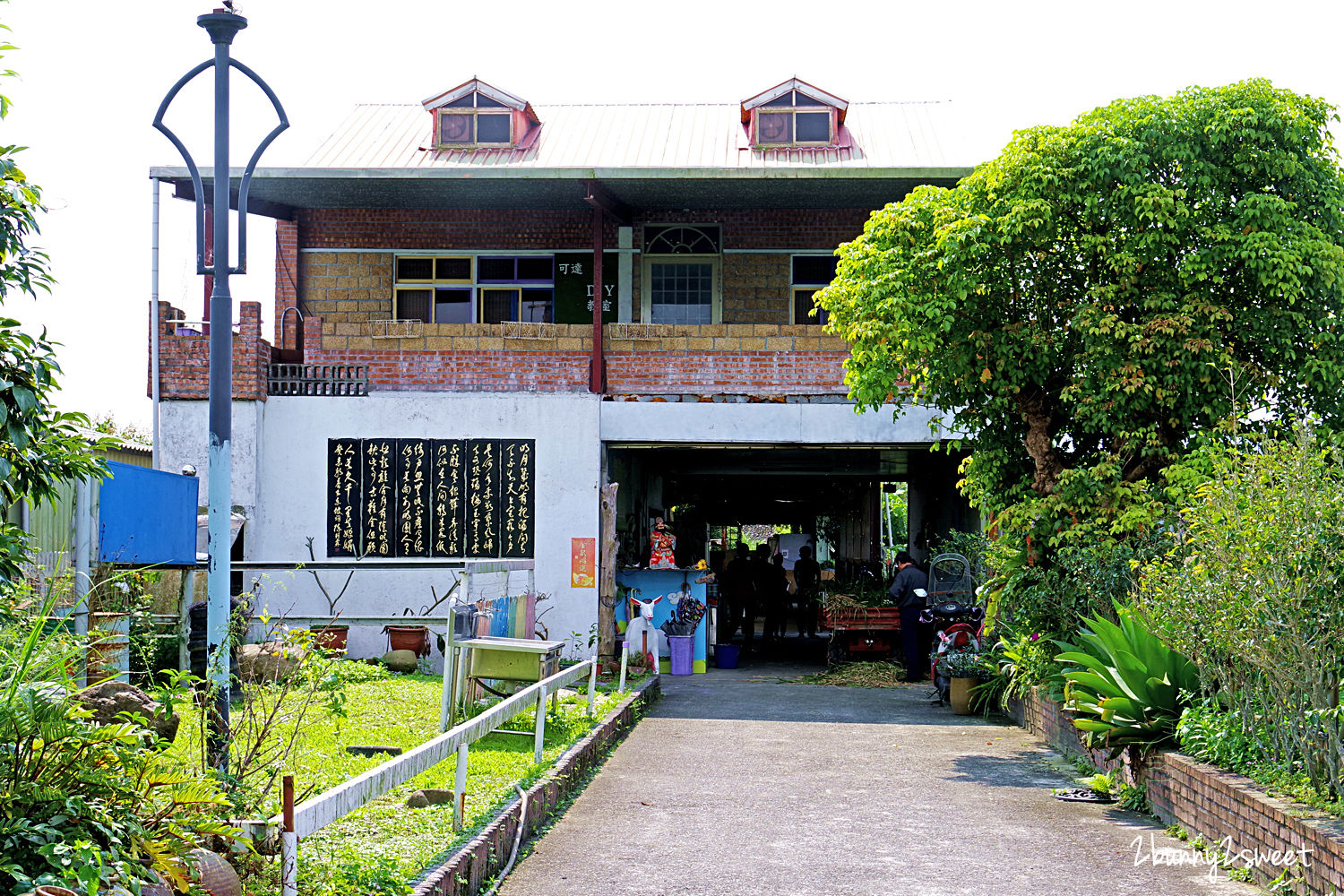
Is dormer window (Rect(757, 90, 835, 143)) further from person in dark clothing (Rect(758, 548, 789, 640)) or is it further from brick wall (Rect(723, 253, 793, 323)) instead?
person in dark clothing (Rect(758, 548, 789, 640))

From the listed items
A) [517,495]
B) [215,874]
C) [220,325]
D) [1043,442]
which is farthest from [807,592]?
[215,874]

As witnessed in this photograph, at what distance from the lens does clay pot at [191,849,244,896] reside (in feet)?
13.9

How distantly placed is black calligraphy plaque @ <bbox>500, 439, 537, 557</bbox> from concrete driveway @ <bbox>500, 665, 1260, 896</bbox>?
4427mm

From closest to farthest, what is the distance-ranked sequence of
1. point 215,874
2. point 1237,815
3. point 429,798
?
point 215,874 → point 1237,815 → point 429,798

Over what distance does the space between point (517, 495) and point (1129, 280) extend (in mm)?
7956

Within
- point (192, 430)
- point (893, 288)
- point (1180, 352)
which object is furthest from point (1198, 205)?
point (192, 430)

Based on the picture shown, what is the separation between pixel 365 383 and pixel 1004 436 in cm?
804

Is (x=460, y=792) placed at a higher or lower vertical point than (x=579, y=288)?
lower

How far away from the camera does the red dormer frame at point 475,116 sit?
745 inches

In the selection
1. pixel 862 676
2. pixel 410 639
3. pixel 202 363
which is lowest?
pixel 862 676

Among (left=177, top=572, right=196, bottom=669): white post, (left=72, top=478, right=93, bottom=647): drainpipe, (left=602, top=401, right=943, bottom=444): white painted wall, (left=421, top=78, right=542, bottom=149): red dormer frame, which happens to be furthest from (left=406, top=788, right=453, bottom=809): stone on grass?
(left=421, top=78, right=542, bottom=149): red dormer frame

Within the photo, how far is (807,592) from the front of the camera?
80.0ft

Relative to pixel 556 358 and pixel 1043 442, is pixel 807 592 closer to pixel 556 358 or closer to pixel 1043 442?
pixel 556 358

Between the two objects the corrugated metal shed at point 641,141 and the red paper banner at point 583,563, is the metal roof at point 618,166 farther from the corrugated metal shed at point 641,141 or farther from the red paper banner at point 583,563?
the red paper banner at point 583,563
